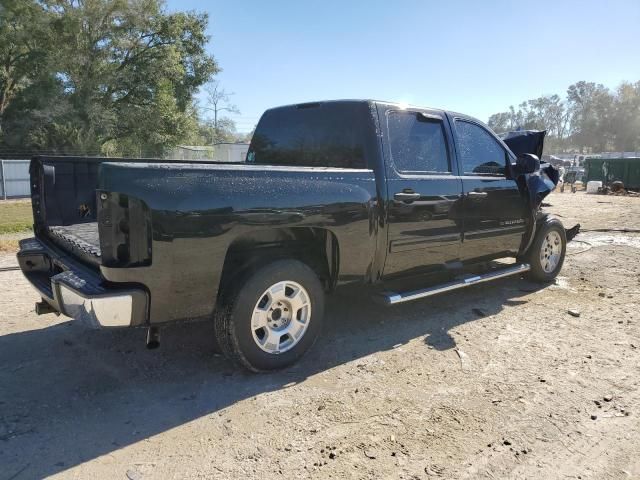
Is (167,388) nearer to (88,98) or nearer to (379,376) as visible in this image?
(379,376)

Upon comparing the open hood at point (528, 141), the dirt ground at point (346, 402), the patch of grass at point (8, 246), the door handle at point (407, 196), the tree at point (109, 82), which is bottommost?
the dirt ground at point (346, 402)

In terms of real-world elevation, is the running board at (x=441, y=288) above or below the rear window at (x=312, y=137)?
below

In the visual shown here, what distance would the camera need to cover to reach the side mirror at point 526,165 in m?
5.55

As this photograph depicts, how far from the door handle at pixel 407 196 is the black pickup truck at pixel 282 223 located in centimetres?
2

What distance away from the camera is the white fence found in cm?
2050

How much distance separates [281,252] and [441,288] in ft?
5.75

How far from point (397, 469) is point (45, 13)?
33.3 metres

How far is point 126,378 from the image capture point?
3586 millimetres

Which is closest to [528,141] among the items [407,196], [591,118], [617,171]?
[407,196]

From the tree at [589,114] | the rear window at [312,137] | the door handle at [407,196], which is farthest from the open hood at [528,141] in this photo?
the tree at [589,114]

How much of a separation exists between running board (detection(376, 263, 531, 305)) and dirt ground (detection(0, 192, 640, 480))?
361 millimetres

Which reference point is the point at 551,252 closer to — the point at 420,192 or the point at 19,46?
the point at 420,192

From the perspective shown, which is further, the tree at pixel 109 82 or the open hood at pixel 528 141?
the tree at pixel 109 82

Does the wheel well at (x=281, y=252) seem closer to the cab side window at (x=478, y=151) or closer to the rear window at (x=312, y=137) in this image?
the rear window at (x=312, y=137)
